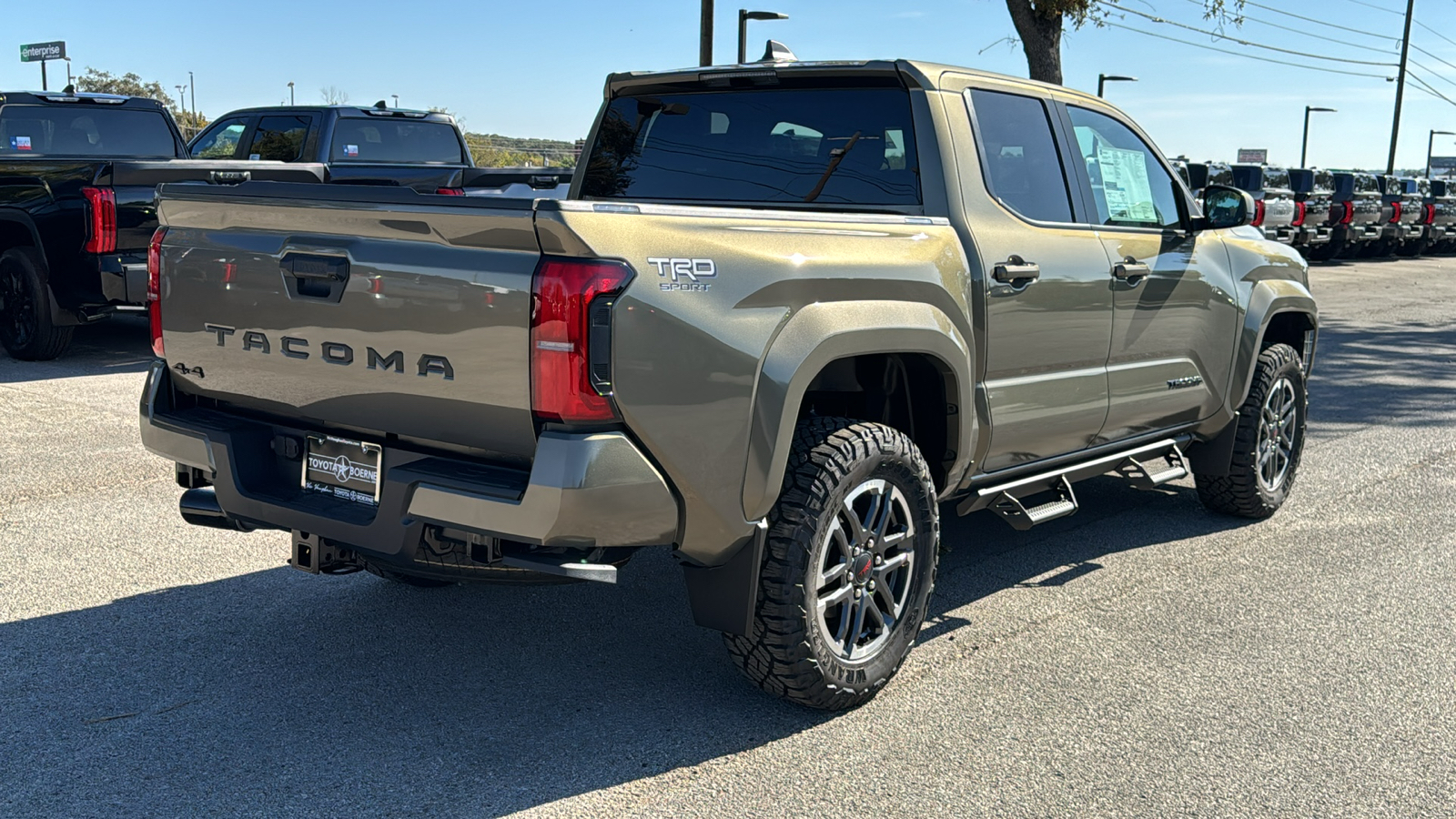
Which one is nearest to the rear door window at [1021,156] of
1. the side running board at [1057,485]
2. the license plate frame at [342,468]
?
the side running board at [1057,485]

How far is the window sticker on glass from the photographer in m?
5.34

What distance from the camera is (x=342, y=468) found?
369 cm

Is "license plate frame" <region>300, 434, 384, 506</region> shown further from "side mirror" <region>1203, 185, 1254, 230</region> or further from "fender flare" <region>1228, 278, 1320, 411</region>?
"fender flare" <region>1228, 278, 1320, 411</region>

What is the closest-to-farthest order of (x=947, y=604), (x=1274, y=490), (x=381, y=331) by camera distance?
(x=381, y=331) < (x=947, y=604) < (x=1274, y=490)

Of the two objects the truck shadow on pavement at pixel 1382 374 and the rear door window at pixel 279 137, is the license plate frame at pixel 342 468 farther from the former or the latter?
the rear door window at pixel 279 137

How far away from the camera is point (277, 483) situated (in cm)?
388

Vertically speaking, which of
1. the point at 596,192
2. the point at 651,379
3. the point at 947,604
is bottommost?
the point at 947,604

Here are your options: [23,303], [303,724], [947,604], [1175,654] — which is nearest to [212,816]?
[303,724]

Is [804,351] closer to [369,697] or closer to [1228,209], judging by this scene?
[369,697]

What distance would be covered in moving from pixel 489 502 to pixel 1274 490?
4.64 m

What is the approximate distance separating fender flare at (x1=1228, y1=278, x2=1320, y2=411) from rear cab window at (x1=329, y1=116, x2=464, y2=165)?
9.07 m

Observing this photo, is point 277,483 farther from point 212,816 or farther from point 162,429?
point 212,816

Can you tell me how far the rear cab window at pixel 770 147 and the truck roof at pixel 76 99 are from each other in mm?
8283

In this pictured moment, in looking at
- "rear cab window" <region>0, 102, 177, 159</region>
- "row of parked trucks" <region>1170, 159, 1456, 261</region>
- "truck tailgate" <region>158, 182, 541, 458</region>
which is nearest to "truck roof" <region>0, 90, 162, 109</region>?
"rear cab window" <region>0, 102, 177, 159</region>
